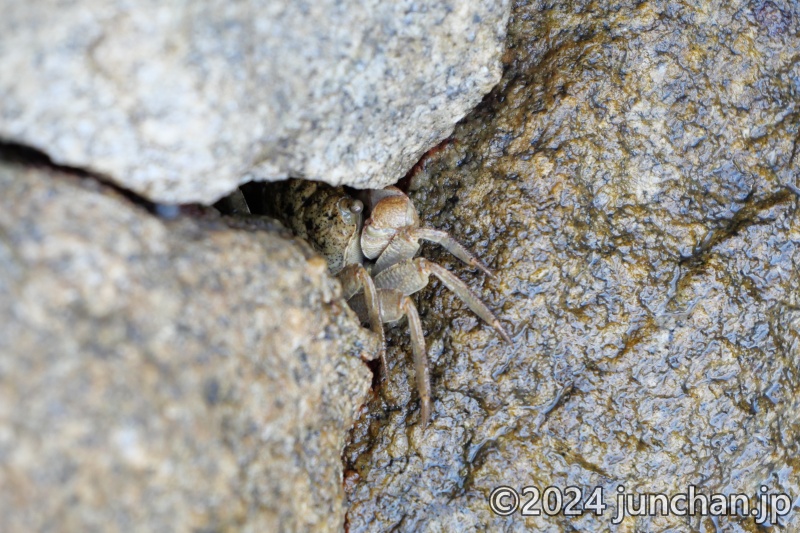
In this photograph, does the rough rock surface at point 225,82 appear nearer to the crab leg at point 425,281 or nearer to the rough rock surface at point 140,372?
the rough rock surface at point 140,372

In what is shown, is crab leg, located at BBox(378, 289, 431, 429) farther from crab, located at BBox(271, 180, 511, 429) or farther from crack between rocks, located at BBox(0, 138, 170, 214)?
crack between rocks, located at BBox(0, 138, 170, 214)

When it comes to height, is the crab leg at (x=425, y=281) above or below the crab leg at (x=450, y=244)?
below

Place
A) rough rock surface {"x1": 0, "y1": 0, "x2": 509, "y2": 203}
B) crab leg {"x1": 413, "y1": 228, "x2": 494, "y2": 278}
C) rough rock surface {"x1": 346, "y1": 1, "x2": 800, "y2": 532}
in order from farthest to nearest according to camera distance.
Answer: crab leg {"x1": 413, "y1": 228, "x2": 494, "y2": 278} → rough rock surface {"x1": 346, "y1": 1, "x2": 800, "y2": 532} → rough rock surface {"x1": 0, "y1": 0, "x2": 509, "y2": 203}

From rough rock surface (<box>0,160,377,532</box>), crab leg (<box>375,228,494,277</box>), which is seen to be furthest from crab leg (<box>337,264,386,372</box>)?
rough rock surface (<box>0,160,377,532</box>)

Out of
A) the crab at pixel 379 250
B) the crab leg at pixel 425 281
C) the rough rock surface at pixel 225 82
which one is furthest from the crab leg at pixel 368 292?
the rough rock surface at pixel 225 82

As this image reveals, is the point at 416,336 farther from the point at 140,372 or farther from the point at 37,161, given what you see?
the point at 37,161

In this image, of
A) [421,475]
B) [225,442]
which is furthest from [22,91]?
[421,475]
